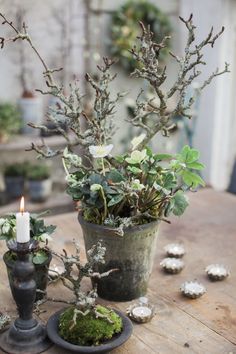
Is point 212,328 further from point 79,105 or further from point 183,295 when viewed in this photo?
point 79,105

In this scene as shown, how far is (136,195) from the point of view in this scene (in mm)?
1161

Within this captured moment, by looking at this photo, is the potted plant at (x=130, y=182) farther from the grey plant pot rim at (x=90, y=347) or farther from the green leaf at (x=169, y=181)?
the grey plant pot rim at (x=90, y=347)

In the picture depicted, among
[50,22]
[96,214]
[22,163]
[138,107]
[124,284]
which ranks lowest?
[22,163]

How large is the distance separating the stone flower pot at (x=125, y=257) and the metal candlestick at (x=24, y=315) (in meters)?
0.23

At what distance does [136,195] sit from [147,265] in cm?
23

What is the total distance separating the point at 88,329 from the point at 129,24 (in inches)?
126

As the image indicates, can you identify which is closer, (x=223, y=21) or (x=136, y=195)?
(x=136, y=195)

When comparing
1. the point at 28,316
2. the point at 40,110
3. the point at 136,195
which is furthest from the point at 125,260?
the point at 40,110

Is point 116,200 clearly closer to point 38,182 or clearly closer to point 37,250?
point 37,250

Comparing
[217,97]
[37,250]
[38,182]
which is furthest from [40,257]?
[217,97]

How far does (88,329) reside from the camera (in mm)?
1039

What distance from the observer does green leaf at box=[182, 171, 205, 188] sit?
1.26 meters

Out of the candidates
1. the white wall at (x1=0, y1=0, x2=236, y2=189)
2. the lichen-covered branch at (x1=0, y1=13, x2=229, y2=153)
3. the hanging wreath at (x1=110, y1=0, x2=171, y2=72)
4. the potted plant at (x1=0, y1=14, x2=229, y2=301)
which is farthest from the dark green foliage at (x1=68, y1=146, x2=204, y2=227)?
the hanging wreath at (x1=110, y1=0, x2=171, y2=72)

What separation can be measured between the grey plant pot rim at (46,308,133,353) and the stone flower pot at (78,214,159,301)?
0.47ft
